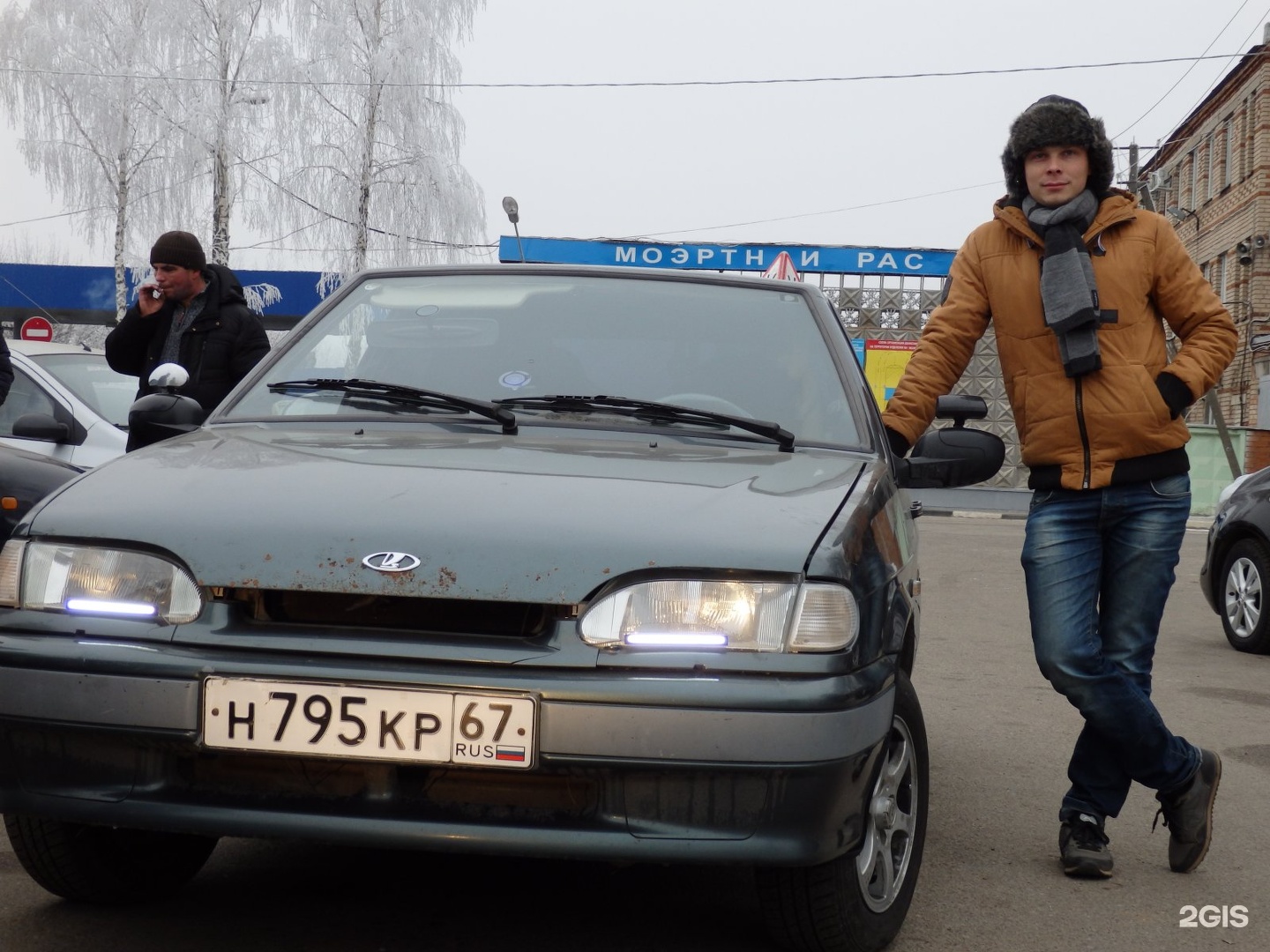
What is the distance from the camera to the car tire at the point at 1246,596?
347 inches

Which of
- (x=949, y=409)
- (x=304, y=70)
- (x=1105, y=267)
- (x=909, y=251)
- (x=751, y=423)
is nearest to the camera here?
(x=751, y=423)

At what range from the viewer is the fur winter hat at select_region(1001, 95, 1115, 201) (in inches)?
156

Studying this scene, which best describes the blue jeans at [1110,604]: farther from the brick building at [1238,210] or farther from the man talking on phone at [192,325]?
the brick building at [1238,210]

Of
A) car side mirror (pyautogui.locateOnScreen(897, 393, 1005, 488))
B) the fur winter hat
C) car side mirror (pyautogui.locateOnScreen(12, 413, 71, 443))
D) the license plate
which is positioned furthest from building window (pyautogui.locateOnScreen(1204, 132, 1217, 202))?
the license plate

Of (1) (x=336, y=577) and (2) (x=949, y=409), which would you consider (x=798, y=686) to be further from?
(2) (x=949, y=409)

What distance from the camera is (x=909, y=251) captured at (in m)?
29.8

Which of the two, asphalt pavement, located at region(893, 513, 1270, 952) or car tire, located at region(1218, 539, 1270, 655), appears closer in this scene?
asphalt pavement, located at region(893, 513, 1270, 952)

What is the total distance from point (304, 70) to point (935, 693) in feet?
100

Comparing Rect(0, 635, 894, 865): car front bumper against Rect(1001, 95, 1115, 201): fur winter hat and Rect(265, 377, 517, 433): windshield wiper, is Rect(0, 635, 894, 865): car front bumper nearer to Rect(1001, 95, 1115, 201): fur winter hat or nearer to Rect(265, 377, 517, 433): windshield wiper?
Rect(265, 377, 517, 433): windshield wiper

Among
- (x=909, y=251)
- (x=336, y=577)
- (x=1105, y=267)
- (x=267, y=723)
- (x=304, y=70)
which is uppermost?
(x=304, y=70)

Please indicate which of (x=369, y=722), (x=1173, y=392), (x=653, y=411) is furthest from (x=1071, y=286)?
(x=369, y=722)

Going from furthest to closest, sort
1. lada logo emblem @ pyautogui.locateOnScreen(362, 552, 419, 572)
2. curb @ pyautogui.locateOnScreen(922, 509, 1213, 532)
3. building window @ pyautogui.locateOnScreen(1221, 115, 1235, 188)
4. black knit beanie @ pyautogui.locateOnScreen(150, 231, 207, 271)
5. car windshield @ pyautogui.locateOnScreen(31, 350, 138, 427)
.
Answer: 1. building window @ pyautogui.locateOnScreen(1221, 115, 1235, 188)
2. curb @ pyautogui.locateOnScreen(922, 509, 1213, 532)
3. car windshield @ pyautogui.locateOnScreen(31, 350, 138, 427)
4. black knit beanie @ pyautogui.locateOnScreen(150, 231, 207, 271)
5. lada logo emblem @ pyautogui.locateOnScreen(362, 552, 419, 572)

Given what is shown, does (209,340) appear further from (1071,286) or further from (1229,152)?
(1229,152)

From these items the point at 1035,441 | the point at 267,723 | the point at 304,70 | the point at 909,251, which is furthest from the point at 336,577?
the point at 304,70
